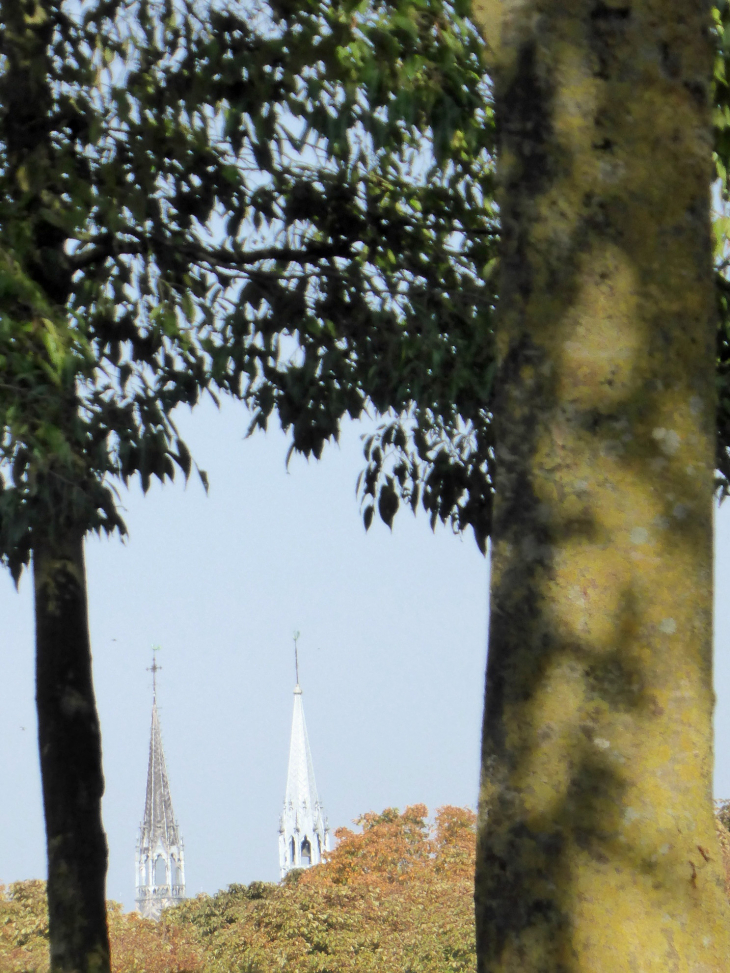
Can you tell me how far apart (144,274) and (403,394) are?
2.21 meters

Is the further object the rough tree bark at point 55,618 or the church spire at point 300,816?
the church spire at point 300,816

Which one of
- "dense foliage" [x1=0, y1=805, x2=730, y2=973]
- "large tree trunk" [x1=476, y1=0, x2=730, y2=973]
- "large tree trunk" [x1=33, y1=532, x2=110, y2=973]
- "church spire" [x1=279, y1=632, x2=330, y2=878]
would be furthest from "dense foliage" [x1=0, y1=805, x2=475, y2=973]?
"church spire" [x1=279, y1=632, x2=330, y2=878]

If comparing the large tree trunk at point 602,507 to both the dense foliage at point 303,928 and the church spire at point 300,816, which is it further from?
the church spire at point 300,816

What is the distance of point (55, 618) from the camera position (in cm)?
948

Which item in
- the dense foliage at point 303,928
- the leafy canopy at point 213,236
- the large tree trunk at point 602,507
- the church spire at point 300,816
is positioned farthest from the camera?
the church spire at point 300,816

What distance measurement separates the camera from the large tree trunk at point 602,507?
3.05 m

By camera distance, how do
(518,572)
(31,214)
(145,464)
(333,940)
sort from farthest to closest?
(333,940)
(31,214)
(145,464)
(518,572)

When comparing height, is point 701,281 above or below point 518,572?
above

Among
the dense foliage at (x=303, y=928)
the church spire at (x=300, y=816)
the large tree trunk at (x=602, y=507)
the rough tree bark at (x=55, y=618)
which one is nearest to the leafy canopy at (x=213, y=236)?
the rough tree bark at (x=55, y=618)

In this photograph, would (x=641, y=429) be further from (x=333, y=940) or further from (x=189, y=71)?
(x=333, y=940)

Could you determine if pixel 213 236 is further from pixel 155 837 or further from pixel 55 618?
pixel 155 837

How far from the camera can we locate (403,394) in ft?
29.4

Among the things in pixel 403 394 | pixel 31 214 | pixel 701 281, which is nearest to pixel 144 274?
pixel 31 214

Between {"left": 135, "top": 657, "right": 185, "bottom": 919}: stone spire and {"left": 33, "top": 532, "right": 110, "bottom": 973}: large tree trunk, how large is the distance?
78389 millimetres
